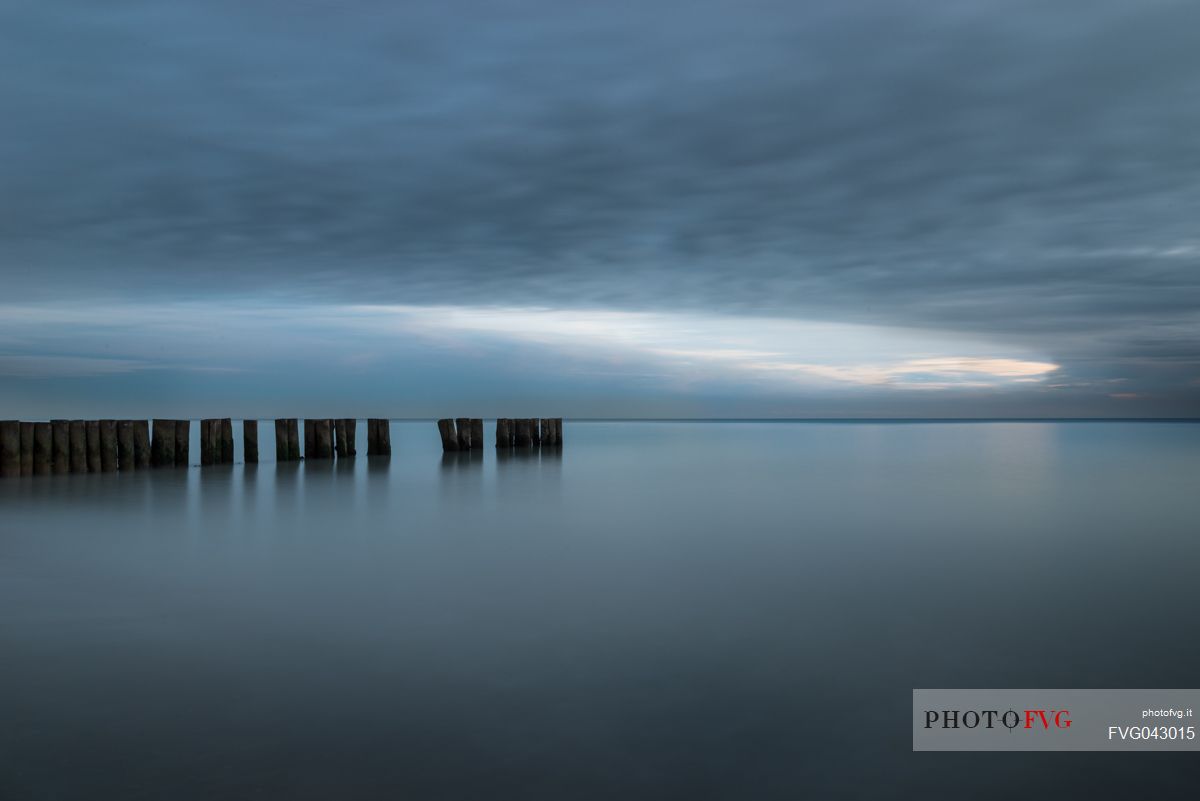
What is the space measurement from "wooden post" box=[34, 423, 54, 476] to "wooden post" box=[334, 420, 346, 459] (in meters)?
8.32

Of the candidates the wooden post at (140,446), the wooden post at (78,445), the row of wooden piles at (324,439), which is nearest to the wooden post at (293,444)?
the row of wooden piles at (324,439)

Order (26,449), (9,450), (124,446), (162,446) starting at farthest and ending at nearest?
(162,446) < (124,446) < (26,449) < (9,450)

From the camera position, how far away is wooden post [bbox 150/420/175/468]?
1942cm

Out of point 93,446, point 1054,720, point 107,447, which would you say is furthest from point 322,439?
point 1054,720

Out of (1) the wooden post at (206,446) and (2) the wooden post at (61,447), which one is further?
(1) the wooden post at (206,446)

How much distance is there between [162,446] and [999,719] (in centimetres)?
1949

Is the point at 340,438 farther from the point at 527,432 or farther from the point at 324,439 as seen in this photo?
the point at 527,432

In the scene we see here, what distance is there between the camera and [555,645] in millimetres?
5559

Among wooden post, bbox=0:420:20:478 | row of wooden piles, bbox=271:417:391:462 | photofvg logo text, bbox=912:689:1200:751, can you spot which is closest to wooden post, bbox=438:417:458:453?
row of wooden piles, bbox=271:417:391:462

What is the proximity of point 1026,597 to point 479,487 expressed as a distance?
11930 millimetres

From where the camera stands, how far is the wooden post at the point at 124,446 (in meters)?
18.4

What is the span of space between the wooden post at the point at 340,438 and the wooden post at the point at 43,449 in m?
8.32

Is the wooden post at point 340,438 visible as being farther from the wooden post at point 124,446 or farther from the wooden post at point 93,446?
the wooden post at point 93,446

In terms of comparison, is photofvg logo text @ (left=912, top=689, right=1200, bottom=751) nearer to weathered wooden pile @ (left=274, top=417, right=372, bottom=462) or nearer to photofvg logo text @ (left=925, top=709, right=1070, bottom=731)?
photofvg logo text @ (left=925, top=709, right=1070, bottom=731)
